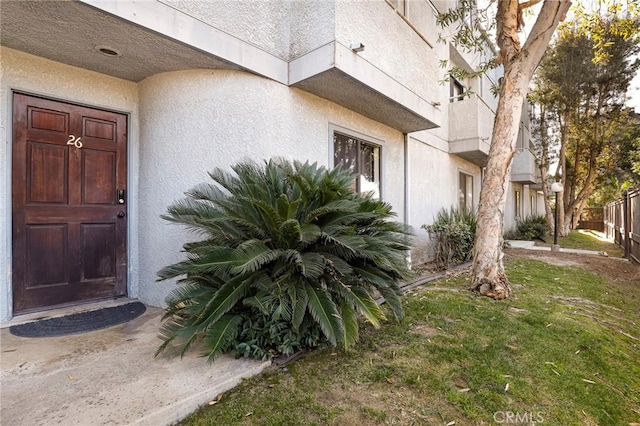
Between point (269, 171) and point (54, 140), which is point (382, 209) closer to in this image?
point (269, 171)

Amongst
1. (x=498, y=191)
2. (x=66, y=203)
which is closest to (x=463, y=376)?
(x=498, y=191)

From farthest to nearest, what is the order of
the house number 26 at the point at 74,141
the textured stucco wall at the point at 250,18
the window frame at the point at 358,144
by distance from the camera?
the window frame at the point at 358,144
the house number 26 at the point at 74,141
the textured stucco wall at the point at 250,18

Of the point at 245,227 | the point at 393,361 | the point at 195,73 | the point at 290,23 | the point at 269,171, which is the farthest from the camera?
the point at 290,23

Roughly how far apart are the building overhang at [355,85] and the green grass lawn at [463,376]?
3.53 metres

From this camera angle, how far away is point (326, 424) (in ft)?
7.04

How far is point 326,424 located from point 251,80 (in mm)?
4144

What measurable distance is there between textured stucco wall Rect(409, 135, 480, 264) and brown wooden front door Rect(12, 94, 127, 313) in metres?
5.94

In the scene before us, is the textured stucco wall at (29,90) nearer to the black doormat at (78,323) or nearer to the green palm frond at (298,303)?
the black doormat at (78,323)

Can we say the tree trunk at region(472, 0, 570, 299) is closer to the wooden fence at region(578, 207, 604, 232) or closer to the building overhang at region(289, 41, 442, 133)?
the building overhang at region(289, 41, 442, 133)

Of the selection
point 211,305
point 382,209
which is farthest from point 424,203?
point 211,305

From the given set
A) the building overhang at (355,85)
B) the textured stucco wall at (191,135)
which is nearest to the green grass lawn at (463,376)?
the textured stucco wall at (191,135)

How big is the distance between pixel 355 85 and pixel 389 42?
145 cm

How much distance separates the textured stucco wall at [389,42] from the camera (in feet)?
14.6

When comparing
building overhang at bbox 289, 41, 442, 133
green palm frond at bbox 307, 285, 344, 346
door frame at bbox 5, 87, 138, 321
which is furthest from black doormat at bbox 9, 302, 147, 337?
building overhang at bbox 289, 41, 442, 133
